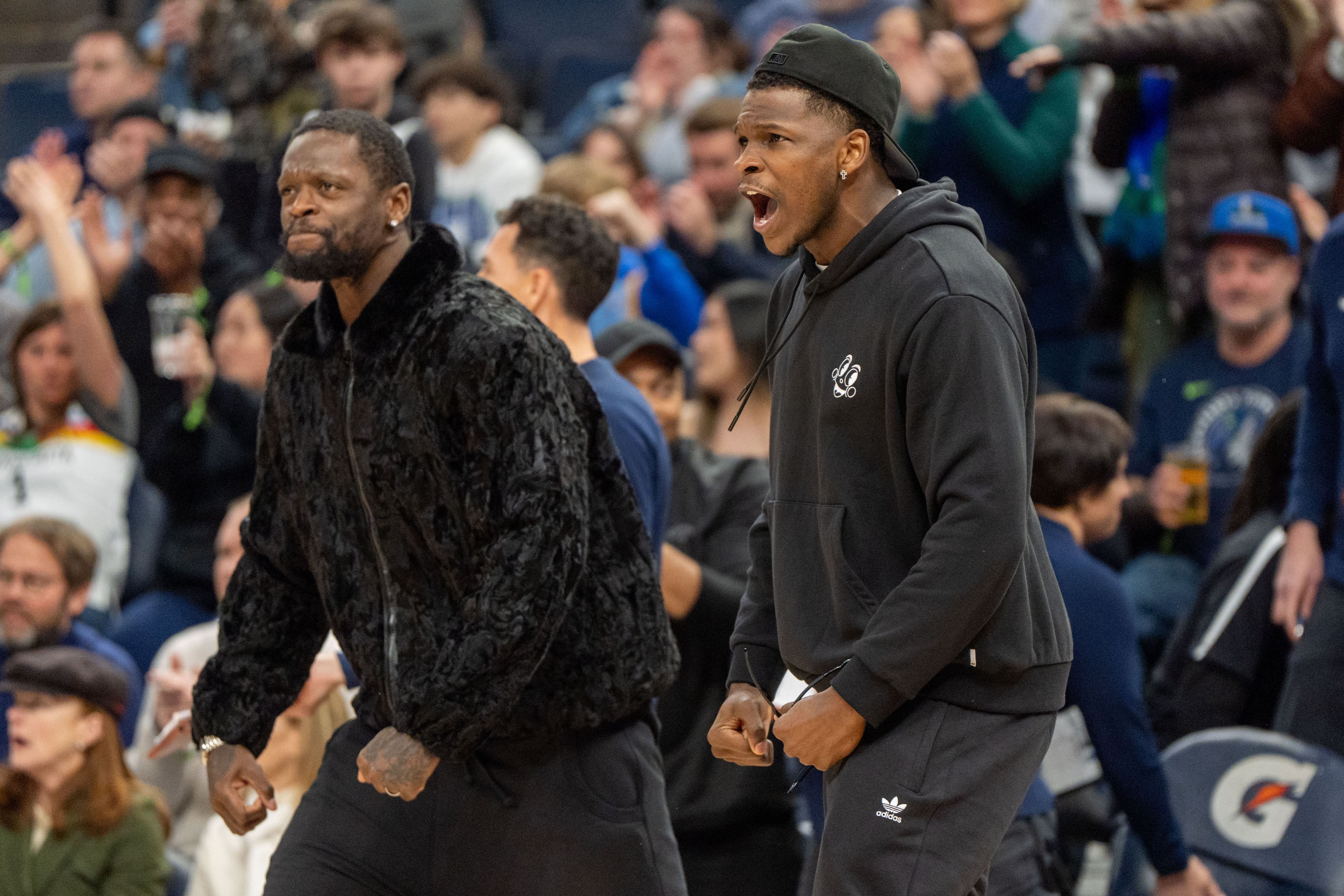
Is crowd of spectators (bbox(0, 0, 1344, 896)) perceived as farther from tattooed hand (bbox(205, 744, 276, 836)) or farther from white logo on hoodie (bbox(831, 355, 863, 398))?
tattooed hand (bbox(205, 744, 276, 836))

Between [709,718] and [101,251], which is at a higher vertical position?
[709,718]

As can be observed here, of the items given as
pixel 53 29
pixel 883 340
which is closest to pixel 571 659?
pixel 883 340

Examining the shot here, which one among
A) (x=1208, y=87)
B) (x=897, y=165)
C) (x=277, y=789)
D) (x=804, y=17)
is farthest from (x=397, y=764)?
(x=804, y=17)

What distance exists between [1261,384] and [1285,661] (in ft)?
4.11

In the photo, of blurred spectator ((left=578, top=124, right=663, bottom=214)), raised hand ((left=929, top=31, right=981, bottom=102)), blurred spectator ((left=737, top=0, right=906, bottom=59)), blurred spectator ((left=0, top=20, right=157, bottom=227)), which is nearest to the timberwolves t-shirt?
raised hand ((left=929, top=31, right=981, bottom=102))

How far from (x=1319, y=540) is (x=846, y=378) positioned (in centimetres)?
223

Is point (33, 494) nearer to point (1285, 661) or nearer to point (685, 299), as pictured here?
point (685, 299)

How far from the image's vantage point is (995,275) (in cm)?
238

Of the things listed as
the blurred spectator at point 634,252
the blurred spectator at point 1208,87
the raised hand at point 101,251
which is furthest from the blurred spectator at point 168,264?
the blurred spectator at point 1208,87

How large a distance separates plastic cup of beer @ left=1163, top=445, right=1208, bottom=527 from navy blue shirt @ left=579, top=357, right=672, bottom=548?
2.38 metres

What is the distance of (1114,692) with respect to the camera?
3643mm

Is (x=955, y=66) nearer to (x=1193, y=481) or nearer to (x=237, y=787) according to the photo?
(x=1193, y=481)

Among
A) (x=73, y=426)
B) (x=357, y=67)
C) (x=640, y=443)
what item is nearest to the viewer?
(x=640, y=443)

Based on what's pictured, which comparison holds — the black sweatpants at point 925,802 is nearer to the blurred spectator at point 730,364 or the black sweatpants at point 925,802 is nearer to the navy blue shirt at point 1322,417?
the navy blue shirt at point 1322,417
